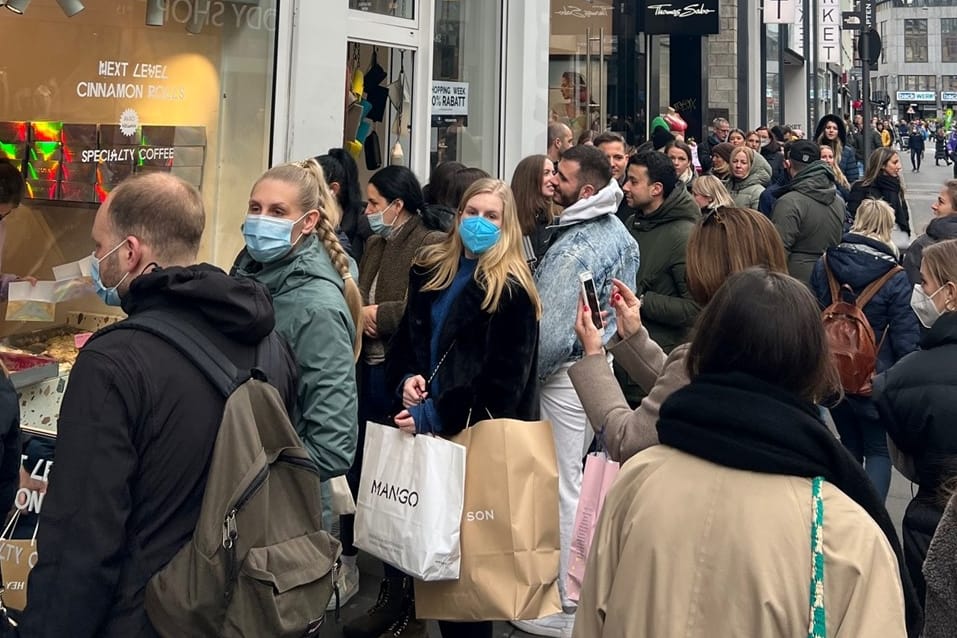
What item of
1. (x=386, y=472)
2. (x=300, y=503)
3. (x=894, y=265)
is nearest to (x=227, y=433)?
(x=300, y=503)

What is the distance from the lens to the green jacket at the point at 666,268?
5.40m

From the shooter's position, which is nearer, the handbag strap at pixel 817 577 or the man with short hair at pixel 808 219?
the handbag strap at pixel 817 577

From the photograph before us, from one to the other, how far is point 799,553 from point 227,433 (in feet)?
4.26

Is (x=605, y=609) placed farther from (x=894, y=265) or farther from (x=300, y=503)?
(x=894, y=265)

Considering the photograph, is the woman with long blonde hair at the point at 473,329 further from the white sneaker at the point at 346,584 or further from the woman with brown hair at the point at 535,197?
the woman with brown hair at the point at 535,197

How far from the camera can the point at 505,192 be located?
4418 millimetres

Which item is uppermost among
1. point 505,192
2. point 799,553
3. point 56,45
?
point 56,45

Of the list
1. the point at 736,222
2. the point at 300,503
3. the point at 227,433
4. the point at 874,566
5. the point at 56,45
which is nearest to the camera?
the point at 874,566

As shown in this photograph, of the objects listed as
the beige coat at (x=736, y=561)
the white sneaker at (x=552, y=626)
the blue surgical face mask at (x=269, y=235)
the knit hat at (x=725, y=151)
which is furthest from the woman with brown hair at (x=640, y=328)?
the knit hat at (x=725, y=151)

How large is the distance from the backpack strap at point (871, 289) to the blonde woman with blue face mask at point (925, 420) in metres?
2.19

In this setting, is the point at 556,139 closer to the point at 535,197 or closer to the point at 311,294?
the point at 535,197

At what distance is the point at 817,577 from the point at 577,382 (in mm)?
1391

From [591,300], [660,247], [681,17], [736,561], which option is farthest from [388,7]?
[681,17]

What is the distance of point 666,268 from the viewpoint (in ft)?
18.4
